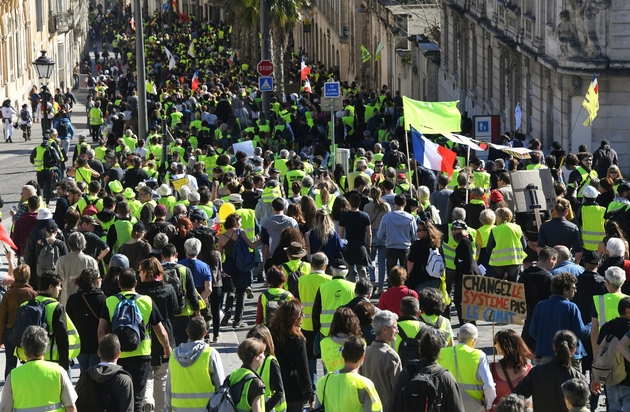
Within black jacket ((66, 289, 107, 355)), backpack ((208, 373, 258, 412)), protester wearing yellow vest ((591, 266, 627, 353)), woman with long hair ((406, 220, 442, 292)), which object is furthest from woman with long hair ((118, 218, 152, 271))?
backpack ((208, 373, 258, 412))

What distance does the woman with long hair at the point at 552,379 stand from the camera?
955cm

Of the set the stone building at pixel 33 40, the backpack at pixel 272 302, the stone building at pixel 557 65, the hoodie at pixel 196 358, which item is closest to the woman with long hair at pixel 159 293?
the backpack at pixel 272 302

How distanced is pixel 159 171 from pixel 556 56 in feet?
30.3

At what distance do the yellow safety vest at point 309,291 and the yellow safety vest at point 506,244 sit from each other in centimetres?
306

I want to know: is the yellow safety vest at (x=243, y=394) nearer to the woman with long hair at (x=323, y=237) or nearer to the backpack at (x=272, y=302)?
the backpack at (x=272, y=302)

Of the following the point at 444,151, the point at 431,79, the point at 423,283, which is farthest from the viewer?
the point at 431,79

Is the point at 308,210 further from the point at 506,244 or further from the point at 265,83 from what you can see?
the point at 265,83

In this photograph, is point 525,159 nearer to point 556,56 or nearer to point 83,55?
point 556,56

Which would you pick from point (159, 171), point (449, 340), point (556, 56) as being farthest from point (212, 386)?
point (556, 56)

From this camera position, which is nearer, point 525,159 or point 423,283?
point 423,283

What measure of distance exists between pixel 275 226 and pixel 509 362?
6.58 meters

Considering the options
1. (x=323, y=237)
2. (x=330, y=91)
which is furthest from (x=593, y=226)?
(x=330, y=91)

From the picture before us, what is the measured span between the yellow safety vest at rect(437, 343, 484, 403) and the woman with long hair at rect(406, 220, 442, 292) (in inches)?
180

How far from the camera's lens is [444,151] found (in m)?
19.4
